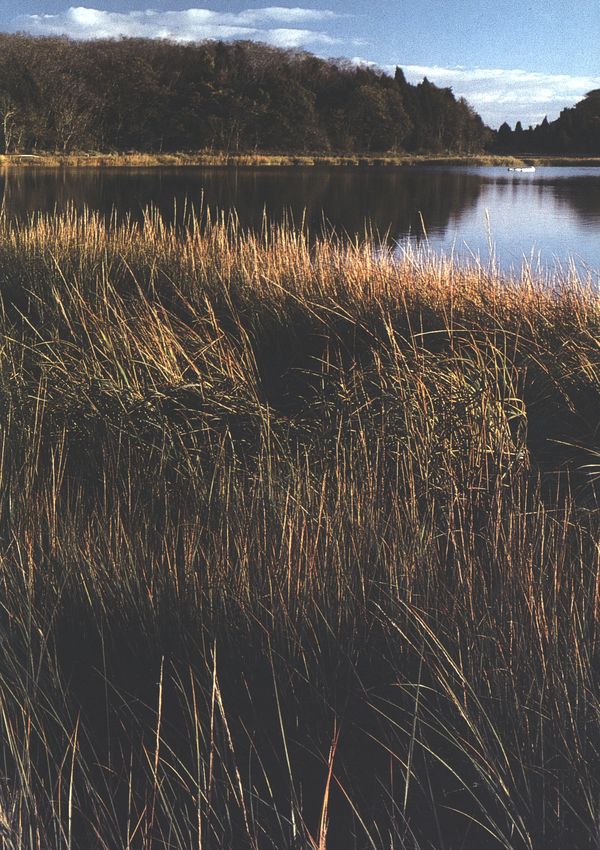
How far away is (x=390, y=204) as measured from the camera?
27.9 m

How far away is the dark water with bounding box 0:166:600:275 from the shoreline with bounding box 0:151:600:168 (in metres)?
Answer: 6.93

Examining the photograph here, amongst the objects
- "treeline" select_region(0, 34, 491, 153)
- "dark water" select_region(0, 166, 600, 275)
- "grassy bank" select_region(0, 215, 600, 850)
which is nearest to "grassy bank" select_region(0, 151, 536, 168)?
"treeline" select_region(0, 34, 491, 153)

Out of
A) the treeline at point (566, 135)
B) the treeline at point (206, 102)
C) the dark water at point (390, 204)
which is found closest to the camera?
the dark water at point (390, 204)

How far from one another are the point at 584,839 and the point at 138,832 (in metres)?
0.82

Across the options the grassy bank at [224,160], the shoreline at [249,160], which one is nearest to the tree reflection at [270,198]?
the grassy bank at [224,160]

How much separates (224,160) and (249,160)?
2.27 meters

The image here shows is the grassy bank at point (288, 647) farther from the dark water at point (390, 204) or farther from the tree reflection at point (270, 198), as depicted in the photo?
the tree reflection at point (270, 198)

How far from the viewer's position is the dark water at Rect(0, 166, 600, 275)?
18672mm

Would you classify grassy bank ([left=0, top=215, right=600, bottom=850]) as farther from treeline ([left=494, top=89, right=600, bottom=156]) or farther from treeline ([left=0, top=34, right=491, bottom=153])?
treeline ([left=494, top=89, right=600, bottom=156])

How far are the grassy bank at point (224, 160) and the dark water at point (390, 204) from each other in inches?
262

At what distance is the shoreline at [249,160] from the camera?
47600 millimetres

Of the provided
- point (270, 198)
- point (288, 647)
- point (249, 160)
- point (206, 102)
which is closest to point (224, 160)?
point (249, 160)

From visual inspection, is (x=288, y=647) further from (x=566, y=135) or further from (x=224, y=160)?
(x=566, y=135)

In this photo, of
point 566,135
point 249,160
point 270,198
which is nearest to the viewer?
point 270,198
